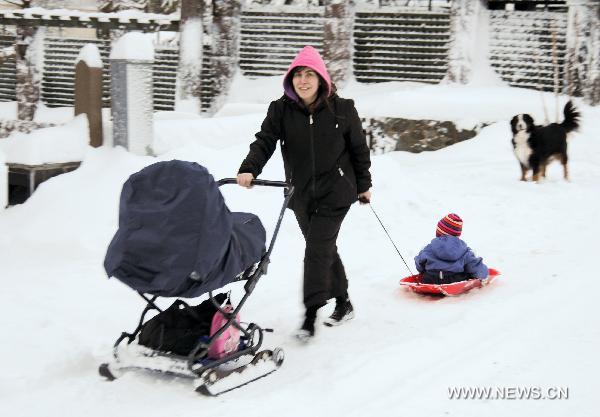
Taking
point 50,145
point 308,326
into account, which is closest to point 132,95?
point 50,145

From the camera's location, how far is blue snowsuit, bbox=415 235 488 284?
592 cm

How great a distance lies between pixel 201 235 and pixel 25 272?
3660mm

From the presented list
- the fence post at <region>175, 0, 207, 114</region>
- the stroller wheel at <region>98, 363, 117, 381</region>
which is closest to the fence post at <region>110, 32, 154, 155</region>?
the stroller wheel at <region>98, 363, 117, 381</region>

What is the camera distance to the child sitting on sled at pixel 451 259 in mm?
5918

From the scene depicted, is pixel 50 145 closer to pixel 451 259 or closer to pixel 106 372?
pixel 451 259

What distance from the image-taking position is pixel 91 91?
30.0 feet

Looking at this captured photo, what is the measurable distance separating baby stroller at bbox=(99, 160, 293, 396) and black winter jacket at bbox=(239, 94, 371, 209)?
83 cm

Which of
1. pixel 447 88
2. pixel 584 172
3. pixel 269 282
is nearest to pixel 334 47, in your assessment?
pixel 447 88

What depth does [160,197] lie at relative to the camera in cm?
389

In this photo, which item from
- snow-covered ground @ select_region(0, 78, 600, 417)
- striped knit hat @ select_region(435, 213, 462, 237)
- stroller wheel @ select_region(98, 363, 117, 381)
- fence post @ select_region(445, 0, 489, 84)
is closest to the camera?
snow-covered ground @ select_region(0, 78, 600, 417)

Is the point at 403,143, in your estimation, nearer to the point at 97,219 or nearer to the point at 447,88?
the point at 447,88

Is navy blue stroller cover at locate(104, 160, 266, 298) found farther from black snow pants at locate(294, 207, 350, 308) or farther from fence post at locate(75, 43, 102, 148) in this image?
fence post at locate(75, 43, 102, 148)

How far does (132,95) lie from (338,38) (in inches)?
294

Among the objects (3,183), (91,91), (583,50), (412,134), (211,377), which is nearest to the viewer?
(211,377)
